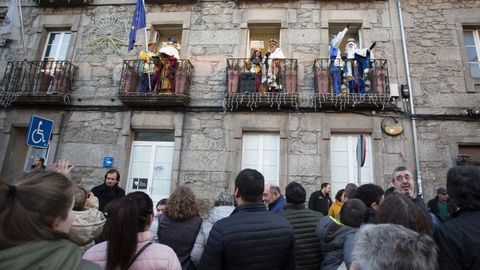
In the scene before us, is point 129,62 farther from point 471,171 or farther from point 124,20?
point 471,171

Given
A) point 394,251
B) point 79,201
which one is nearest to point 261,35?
point 79,201

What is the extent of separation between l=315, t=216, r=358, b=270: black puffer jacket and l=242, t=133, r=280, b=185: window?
496 centimetres

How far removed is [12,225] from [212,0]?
9330 mm

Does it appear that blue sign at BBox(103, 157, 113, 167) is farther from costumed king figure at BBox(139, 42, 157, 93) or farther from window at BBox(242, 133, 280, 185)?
window at BBox(242, 133, 280, 185)

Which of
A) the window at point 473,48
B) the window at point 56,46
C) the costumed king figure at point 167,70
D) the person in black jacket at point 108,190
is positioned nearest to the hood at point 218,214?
the person in black jacket at point 108,190

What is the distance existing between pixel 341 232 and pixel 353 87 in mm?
5947

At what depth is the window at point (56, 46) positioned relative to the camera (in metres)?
9.62

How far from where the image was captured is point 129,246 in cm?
202

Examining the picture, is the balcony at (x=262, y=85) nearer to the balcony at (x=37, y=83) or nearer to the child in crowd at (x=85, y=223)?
the balcony at (x=37, y=83)

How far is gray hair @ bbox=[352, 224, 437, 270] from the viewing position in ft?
4.62

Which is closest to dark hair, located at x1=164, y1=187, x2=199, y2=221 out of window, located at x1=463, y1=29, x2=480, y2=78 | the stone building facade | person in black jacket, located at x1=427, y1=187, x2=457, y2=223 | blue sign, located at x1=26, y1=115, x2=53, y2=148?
blue sign, located at x1=26, y1=115, x2=53, y2=148

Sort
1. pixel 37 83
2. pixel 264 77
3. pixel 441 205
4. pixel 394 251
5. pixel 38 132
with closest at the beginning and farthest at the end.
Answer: pixel 394 251
pixel 38 132
pixel 441 205
pixel 264 77
pixel 37 83

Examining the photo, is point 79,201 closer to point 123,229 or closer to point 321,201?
point 123,229

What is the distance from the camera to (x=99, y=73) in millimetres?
8984
